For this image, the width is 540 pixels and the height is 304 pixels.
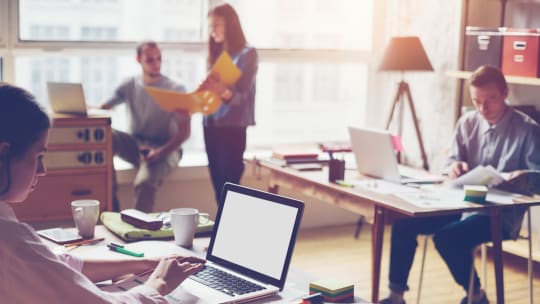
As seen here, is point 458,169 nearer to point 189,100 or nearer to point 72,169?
point 189,100

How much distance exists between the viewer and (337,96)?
5.55m

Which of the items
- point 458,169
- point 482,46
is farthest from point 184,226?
point 482,46

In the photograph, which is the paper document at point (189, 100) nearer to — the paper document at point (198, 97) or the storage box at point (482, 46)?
the paper document at point (198, 97)

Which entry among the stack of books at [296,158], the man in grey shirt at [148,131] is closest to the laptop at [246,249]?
the stack of books at [296,158]

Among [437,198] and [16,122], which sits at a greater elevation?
[16,122]

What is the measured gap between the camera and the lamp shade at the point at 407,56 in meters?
4.69

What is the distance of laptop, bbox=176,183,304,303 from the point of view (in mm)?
1790

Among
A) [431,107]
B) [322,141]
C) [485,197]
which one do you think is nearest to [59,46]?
[322,141]

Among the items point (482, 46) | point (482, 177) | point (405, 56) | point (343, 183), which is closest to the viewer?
point (482, 177)

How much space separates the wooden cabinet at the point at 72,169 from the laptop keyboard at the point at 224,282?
2.25 meters

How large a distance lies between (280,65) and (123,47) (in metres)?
1.10

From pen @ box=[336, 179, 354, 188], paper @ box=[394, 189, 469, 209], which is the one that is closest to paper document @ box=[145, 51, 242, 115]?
pen @ box=[336, 179, 354, 188]

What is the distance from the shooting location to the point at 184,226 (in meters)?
2.17

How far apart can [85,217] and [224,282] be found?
23.6 inches
